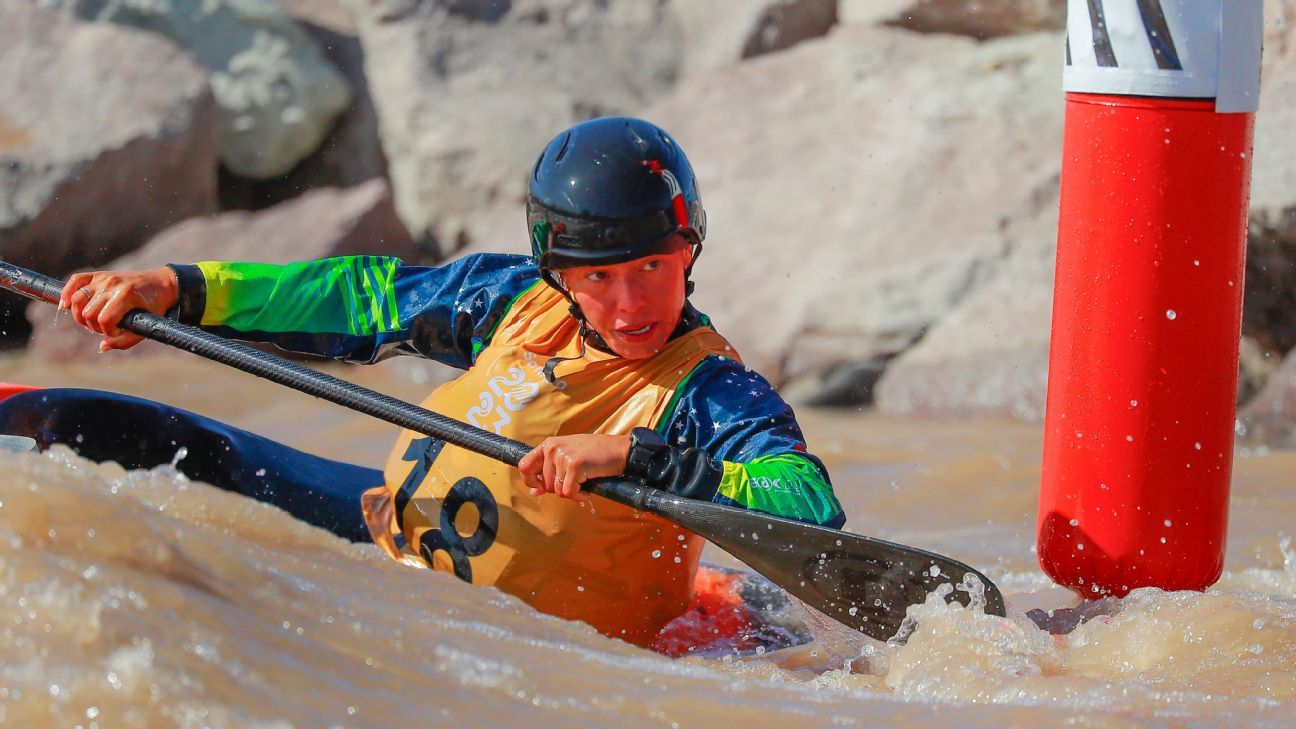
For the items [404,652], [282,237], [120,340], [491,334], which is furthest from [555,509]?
[282,237]

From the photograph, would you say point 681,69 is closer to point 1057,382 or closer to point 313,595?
point 1057,382

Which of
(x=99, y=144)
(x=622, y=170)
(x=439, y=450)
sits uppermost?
(x=622, y=170)

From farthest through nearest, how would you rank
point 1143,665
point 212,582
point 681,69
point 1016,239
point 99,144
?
point 681,69, point 99,144, point 1016,239, point 1143,665, point 212,582

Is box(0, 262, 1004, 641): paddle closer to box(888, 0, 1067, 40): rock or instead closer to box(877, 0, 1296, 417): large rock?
box(877, 0, 1296, 417): large rock

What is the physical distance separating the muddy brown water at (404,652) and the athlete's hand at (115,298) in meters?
0.49

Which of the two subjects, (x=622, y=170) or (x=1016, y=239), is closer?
(x=622, y=170)

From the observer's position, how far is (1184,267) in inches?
104

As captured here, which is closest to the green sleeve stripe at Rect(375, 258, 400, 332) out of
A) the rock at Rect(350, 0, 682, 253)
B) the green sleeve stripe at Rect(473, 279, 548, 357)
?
the green sleeve stripe at Rect(473, 279, 548, 357)

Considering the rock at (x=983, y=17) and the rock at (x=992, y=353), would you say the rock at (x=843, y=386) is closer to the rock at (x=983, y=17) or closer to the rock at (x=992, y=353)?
the rock at (x=992, y=353)

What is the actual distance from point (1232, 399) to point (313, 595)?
1.59 meters

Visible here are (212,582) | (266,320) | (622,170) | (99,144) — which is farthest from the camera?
(99,144)

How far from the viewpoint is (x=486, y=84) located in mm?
7406

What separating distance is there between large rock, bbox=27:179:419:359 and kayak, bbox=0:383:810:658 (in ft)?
12.4

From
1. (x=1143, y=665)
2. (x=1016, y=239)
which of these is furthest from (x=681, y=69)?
(x=1143, y=665)
